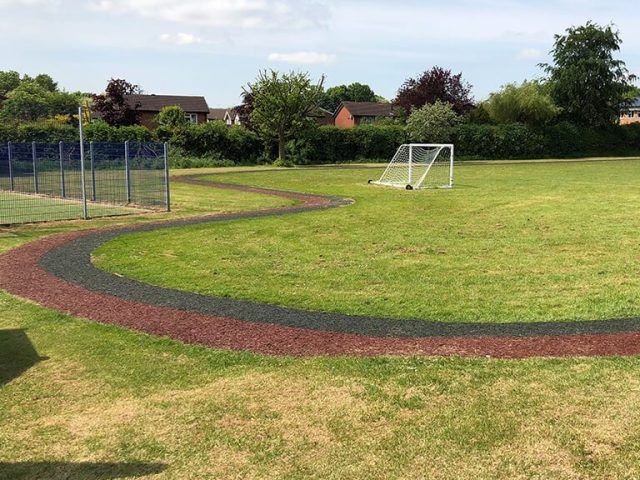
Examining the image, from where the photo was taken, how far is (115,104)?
52.9 metres

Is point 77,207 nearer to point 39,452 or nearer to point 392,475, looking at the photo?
point 39,452

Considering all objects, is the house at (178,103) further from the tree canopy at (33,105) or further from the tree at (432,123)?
the tree at (432,123)

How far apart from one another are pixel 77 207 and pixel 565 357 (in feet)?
53.9

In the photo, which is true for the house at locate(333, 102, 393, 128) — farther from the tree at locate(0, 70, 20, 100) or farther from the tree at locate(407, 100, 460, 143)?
the tree at locate(0, 70, 20, 100)

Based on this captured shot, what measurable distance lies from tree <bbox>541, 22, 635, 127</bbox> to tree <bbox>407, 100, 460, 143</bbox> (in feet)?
68.4

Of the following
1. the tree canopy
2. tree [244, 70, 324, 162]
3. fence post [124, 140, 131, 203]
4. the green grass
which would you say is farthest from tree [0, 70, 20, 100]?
the green grass

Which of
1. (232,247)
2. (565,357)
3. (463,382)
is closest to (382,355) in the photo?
(463,382)

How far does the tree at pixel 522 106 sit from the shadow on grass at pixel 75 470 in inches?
2272

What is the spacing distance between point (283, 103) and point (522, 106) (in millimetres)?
25190

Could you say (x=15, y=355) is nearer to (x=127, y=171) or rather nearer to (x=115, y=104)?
(x=127, y=171)

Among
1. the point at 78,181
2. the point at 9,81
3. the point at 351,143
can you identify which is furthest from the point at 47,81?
the point at 78,181

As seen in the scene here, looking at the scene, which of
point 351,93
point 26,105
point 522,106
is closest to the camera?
point 522,106

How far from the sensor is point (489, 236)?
12094 millimetres

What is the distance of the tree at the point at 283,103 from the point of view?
43.2m
